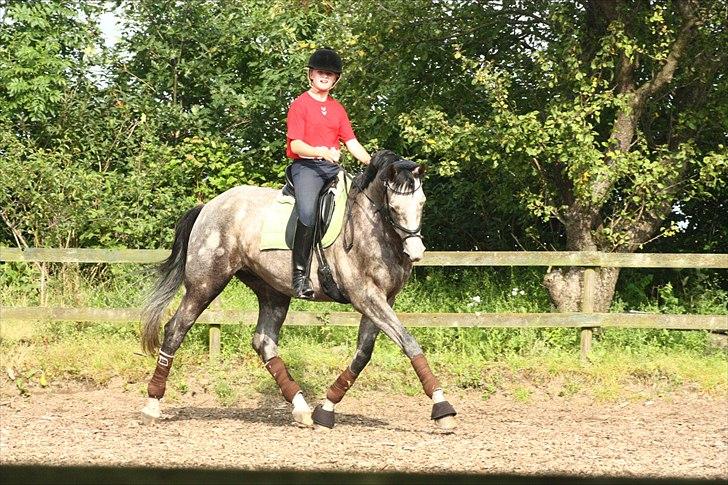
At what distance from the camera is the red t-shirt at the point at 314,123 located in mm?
8555

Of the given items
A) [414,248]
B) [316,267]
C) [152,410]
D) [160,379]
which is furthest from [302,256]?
[152,410]

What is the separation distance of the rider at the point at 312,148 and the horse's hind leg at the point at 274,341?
710mm

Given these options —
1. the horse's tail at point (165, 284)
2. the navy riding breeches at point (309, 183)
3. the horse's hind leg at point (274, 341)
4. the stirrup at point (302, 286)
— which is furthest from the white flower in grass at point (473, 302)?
the navy riding breeches at point (309, 183)

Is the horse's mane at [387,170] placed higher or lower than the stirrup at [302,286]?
higher

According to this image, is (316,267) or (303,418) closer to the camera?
(316,267)

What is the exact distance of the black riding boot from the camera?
8.55 metres

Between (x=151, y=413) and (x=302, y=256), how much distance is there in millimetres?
Answer: 1886

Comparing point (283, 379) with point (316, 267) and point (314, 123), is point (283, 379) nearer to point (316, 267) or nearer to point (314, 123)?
point (316, 267)

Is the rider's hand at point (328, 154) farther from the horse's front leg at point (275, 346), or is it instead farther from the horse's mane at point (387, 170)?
the horse's front leg at point (275, 346)

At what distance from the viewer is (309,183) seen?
8531mm

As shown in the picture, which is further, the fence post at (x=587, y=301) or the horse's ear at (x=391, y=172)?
the fence post at (x=587, y=301)

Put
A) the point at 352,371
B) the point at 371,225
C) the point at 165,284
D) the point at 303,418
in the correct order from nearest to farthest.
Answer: the point at 371,225, the point at 352,371, the point at 303,418, the point at 165,284

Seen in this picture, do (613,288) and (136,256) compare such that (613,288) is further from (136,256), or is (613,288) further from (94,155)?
(94,155)

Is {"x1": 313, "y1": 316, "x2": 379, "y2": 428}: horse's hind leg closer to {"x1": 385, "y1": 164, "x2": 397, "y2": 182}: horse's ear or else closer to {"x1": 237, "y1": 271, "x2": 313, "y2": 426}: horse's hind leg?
{"x1": 237, "y1": 271, "x2": 313, "y2": 426}: horse's hind leg
